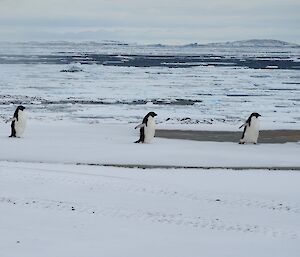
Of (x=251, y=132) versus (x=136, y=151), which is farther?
(x=251, y=132)

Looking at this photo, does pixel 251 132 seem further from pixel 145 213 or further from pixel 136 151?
pixel 145 213

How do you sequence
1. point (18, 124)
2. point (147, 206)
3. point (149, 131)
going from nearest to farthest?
point (147, 206)
point (149, 131)
point (18, 124)

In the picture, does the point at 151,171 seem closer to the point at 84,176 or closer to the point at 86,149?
the point at 84,176

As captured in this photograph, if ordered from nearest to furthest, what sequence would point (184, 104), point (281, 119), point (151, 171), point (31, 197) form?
point (31, 197), point (151, 171), point (281, 119), point (184, 104)

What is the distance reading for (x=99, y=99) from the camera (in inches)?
1441

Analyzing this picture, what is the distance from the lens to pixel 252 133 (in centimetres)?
1827

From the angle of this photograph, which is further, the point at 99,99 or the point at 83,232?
the point at 99,99

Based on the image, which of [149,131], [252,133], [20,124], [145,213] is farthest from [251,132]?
[145,213]

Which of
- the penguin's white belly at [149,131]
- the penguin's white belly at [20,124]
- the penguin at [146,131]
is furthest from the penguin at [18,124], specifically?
the penguin's white belly at [149,131]

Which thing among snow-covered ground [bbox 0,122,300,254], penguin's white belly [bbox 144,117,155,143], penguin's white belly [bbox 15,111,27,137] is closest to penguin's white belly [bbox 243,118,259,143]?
snow-covered ground [bbox 0,122,300,254]

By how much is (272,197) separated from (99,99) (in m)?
26.0

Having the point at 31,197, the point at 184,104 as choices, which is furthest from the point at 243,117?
the point at 31,197

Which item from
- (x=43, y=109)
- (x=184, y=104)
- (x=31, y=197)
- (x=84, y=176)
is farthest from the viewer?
(x=184, y=104)

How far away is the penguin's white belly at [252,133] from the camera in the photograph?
18234mm
